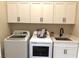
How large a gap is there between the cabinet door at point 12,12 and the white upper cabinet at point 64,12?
115cm

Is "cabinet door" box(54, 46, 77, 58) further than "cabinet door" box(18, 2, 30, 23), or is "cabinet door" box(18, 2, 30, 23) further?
"cabinet door" box(18, 2, 30, 23)

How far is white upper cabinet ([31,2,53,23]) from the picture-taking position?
3359mm

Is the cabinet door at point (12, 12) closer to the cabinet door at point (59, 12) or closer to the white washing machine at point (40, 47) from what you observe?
the white washing machine at point (40, 47)

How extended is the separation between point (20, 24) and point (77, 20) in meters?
1.73

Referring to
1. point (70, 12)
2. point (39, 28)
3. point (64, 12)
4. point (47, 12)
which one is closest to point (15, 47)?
point (39, 28)

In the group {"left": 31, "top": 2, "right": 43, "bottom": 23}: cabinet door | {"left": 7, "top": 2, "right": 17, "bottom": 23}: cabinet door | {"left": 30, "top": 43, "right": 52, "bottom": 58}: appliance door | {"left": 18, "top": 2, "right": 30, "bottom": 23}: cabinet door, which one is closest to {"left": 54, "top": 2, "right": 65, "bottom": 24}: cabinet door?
{"left": 31, "top": 2, "right": 43, "bottom": 23}: cabinet door

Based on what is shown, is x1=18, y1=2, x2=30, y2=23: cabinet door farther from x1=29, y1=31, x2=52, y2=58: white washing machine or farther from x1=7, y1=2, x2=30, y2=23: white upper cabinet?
x1=29, y1=31, x2=52, y2=58: white washing machine

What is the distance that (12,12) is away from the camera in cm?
341

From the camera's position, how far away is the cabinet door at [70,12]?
10.9ft

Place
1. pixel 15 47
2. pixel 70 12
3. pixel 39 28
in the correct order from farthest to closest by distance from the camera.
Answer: pixel 39 28
pixel 70 12
pixel 15 47

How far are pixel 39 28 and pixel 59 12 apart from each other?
32.5 inches

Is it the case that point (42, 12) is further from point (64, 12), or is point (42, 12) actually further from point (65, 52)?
point (65, 52)

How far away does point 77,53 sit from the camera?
2850 millimetres

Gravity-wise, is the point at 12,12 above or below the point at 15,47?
above
